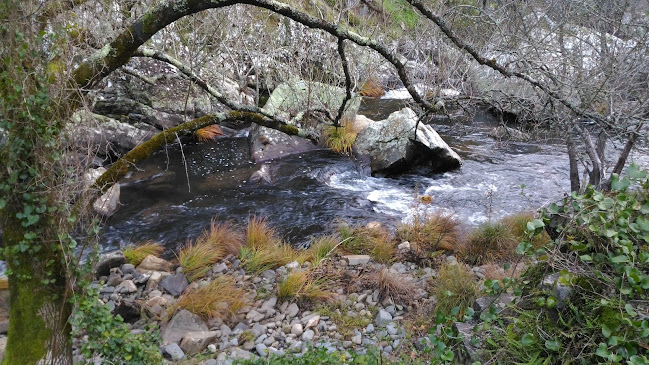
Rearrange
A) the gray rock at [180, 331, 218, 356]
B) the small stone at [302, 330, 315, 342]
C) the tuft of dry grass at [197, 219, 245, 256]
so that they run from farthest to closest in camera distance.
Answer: the tuft of dry grass at [197, 219, 245, 256], the small stone at [302, 330, 315, 342], the gray rock at [180, 331, 218, 356]

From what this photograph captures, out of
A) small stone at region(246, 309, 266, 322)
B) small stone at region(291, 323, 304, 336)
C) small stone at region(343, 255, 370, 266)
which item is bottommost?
small stone at region(246, 309, 266, 322)

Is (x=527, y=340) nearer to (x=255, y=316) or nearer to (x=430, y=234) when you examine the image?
(x=255, y=316)

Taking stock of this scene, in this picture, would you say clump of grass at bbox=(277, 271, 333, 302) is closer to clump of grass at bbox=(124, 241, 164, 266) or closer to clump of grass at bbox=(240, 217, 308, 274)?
clump of grass at bbox=(240, 217, 308, 274)

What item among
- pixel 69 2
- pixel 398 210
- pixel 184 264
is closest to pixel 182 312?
pixel 184 264

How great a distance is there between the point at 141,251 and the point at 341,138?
588 centimetres

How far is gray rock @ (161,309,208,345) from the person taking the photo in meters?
4.24

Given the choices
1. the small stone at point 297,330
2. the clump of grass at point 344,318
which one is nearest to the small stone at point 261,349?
the small stone at point 297,330

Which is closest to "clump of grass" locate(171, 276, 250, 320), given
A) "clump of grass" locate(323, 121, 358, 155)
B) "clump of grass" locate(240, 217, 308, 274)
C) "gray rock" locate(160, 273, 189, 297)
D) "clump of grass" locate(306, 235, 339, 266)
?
"gray rock" locate(160, 273, 189, 297)

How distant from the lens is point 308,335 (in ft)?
14.4

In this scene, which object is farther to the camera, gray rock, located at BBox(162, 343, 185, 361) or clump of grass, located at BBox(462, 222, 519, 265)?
clump of grass, located at BBox(462, 222, 519, 265)

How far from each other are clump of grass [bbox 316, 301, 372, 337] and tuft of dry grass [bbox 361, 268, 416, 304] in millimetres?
452

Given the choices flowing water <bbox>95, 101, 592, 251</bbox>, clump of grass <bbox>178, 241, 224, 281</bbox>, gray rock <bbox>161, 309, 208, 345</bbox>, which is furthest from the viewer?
flowing water <bbox>95, 101, 592, 251</bbox>

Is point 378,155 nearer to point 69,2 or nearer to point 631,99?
point 631,99

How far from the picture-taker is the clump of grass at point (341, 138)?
10.8 metres
